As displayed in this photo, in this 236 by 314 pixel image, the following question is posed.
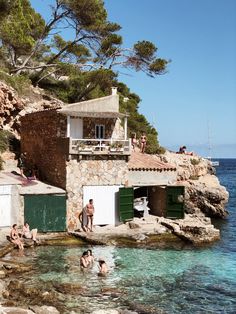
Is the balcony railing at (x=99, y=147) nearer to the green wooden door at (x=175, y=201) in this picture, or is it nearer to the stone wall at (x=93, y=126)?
the stone wall at (x=93, y=126)

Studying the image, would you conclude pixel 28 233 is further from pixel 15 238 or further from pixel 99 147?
pixel 99 147

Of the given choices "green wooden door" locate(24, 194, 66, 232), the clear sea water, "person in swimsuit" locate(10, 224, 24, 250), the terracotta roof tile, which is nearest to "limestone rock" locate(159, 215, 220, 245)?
the clear sea water

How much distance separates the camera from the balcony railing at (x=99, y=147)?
28.0 m

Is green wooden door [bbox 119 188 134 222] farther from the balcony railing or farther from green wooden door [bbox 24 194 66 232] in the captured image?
green wooden door [bbox 24 194 66 232]

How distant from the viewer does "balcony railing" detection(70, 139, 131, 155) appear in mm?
27969

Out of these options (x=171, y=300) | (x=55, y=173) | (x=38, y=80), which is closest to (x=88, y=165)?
(x=55, y=173)

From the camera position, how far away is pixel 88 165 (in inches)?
1122

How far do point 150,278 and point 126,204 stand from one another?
8.82 m

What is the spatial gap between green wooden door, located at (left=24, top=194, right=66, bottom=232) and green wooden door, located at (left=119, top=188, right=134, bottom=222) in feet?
12.1

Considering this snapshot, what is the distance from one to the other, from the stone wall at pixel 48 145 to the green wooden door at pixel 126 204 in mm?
3857

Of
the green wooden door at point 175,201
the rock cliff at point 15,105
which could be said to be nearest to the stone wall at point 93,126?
the green wooden door at point 175,201

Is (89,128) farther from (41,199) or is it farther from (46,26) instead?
(46,26)

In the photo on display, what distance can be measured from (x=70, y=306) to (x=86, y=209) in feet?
38.3

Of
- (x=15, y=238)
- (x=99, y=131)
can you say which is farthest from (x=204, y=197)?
(x=15, y=238)
